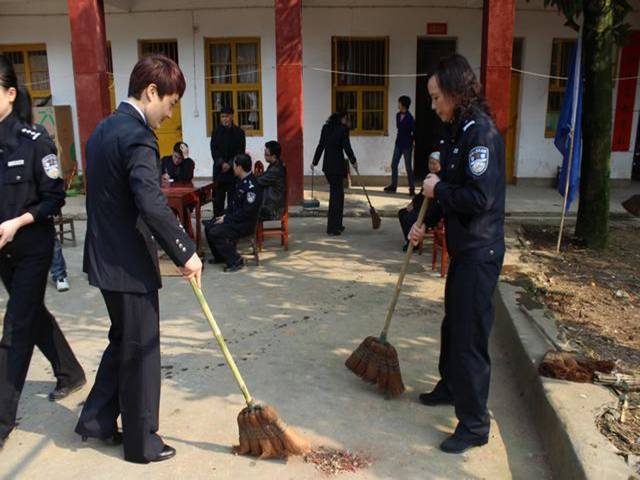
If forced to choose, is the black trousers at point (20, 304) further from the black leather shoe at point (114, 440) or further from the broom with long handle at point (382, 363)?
the broom with long handle at point (382, 363)

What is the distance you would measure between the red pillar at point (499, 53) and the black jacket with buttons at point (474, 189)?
210 inches

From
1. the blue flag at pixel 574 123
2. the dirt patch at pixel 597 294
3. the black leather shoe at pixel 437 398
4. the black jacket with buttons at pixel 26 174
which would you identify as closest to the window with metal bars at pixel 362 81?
the dirt patch at pixel 597 294

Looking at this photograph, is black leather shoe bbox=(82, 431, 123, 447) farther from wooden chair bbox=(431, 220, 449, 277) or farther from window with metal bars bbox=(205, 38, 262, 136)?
window with metal bars bbox=(205, 38, 262, 136)

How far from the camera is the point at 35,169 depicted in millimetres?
3002

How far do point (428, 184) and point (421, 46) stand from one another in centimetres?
905

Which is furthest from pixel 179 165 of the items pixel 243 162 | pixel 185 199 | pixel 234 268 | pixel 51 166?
pixel 51 166

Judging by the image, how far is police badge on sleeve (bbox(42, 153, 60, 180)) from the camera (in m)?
3.02

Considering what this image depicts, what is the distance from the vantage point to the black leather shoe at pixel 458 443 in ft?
9.39

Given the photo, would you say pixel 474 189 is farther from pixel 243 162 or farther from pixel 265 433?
pixel 243 162

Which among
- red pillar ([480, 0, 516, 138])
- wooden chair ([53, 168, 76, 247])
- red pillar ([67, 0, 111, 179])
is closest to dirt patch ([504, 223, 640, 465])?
red pillar ([480, 0, 516, 138])

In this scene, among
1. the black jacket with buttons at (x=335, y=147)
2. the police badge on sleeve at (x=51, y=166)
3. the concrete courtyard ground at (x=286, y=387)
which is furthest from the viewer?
the black jacket with buttons at (x=335, y=147)

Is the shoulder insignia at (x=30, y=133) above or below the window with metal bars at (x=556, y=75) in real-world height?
below

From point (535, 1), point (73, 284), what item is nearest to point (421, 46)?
point (535, 1)

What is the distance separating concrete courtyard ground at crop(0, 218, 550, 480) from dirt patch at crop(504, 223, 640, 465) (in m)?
0.45
